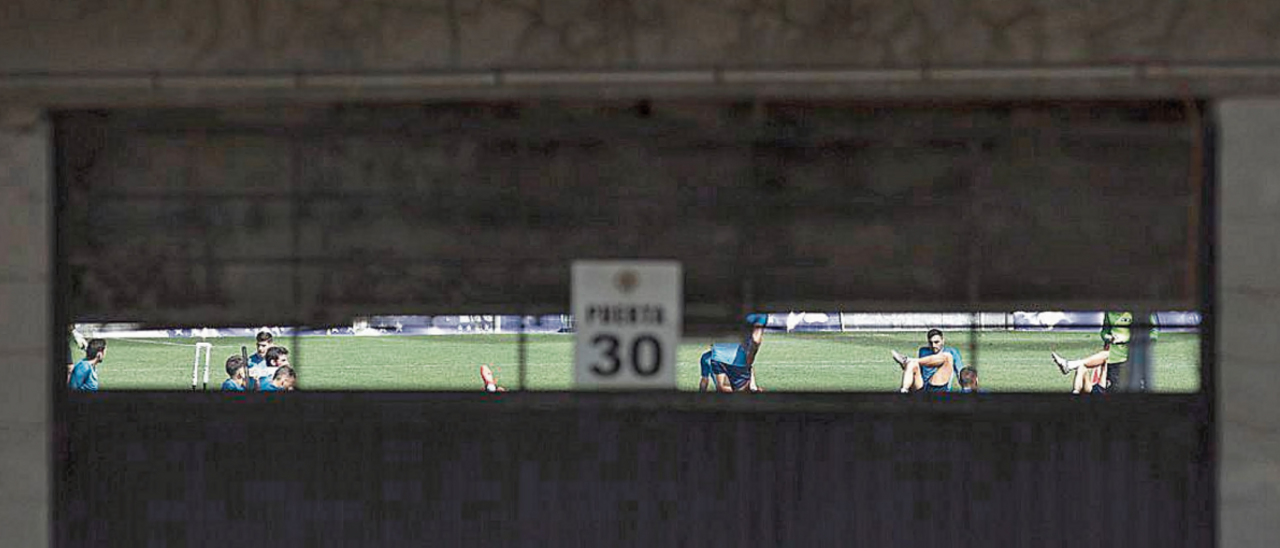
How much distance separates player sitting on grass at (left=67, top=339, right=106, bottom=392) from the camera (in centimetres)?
541

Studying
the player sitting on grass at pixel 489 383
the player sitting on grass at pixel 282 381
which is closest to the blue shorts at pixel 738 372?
the player sitting on grass at pixel 489 383

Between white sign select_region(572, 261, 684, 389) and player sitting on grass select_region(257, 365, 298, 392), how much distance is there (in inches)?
55.1

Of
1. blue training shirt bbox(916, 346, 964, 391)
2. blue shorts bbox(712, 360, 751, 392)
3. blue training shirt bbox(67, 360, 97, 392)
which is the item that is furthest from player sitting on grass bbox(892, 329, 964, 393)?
blue training shirt bbox(67, 360, 97, 392)

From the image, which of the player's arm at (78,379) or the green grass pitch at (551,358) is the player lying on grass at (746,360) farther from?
the green grass pitch at (551,358)

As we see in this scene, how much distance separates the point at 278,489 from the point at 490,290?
4.42ft

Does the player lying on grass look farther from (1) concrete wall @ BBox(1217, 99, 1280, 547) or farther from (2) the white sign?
(1) concrete wall @ BBox(1217, 99, 1280, 547)

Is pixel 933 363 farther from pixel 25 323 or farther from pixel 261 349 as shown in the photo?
pixel 25 323

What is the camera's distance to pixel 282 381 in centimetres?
593

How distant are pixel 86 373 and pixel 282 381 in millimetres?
935

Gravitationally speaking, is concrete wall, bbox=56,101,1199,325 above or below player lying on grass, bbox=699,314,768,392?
above

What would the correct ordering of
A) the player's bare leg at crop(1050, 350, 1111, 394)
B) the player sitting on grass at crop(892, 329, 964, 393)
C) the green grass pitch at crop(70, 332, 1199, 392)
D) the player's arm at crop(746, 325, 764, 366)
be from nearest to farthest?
the player's arm at crop(746, 325, 764, 366) → the player sitting on grass at crop(892, 329, 964, 393) → the player's bare leg at crop(1050, 350, 1111, 394) → the green grass pitch at crop(70, 332, 1199, 392)

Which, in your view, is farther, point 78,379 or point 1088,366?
point 1088,366

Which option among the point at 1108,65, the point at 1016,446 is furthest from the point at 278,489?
the point at 1108,65

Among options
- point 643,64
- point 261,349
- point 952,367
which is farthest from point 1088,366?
point 643,64
